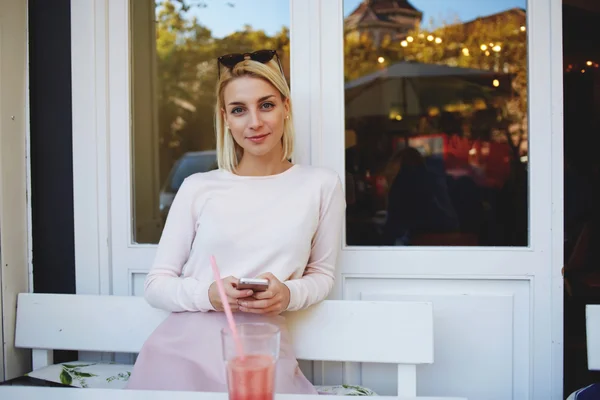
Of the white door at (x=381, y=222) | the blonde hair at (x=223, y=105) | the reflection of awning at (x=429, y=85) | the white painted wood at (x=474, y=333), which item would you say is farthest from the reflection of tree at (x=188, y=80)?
the white painted wood at (x=474, y=333)

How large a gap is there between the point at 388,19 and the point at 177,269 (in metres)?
3.50

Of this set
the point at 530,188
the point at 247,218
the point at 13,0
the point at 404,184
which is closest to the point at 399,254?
the point at 530,188

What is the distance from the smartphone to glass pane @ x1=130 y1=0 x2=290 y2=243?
95 cm

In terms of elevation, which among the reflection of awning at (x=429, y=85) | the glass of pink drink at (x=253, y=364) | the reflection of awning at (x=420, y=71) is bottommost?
the glass of pink drink at (x=253, y=364)

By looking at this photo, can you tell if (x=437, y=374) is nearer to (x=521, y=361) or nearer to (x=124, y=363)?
(x=521, y=361)

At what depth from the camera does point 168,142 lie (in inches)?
248

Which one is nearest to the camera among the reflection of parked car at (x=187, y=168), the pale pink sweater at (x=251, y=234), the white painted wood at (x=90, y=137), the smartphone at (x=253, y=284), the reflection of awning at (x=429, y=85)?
the smartphone at (x=253, y=284)

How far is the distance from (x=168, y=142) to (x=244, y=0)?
2.39 meters

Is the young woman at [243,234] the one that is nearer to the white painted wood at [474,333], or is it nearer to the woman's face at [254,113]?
the woman's face at [254,113]

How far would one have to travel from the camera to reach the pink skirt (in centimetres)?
143

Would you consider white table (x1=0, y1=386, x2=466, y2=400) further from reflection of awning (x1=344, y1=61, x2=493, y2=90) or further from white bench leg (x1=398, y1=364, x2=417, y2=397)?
reflection of awning (x1=344, y1=61, x2=493, y2=90)

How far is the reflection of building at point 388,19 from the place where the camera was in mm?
4344

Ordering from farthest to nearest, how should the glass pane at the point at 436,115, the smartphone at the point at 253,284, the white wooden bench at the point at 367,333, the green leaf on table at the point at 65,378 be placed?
the glass pane at the point at 436,115 < the green leaf on table at the point at 65,378 < the white wooden bench at the point at 367,333 < the smartphone at the point at 253,284
